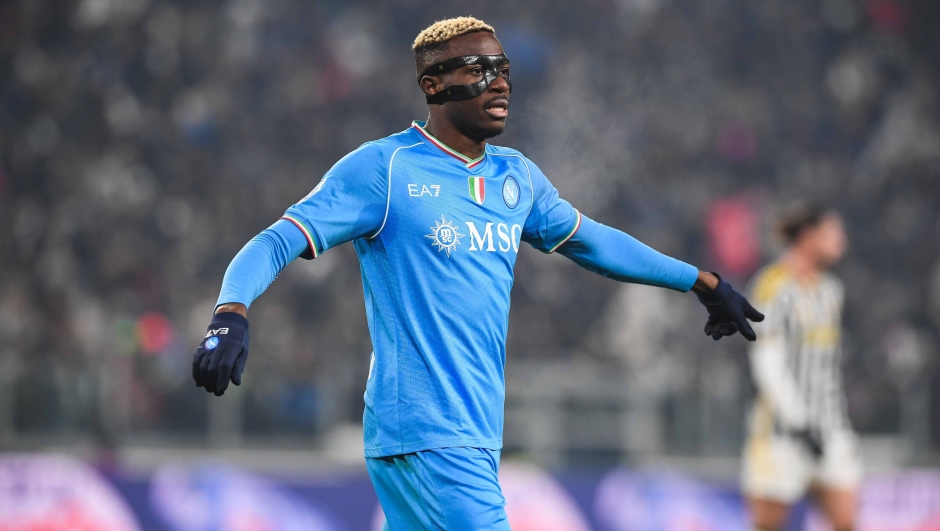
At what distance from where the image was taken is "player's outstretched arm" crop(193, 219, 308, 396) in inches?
93.2

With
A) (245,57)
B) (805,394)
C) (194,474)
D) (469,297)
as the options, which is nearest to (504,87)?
(469,297)

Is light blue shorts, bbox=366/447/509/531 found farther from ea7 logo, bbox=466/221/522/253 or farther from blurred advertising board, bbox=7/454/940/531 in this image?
blurred advertising board, bbox=7/454/940/531

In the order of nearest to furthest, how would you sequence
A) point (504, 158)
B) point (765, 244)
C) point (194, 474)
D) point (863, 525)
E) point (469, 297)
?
point (469, 297) → point (504, 158) → point (194, 474) → point (863, 525) → point (765, 244)

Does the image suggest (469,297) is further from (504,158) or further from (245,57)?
(245,57)

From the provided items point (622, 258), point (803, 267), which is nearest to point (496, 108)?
point (622, 258)

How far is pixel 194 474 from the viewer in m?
7.04

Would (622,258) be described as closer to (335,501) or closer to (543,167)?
(335,501)

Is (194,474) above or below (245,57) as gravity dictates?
below

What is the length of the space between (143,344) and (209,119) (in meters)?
4.10

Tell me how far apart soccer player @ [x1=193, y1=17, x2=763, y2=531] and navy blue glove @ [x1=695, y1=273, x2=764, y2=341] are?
2.22 ft

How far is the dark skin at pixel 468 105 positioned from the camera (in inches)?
121

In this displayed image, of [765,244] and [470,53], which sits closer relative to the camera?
[470,53]

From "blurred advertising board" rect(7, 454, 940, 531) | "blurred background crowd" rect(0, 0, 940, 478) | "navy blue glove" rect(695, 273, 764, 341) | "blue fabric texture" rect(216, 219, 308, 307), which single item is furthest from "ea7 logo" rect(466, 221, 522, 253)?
"blurred background crowd" rect(0, 0, 940, 478)

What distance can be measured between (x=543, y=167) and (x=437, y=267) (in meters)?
9.95
